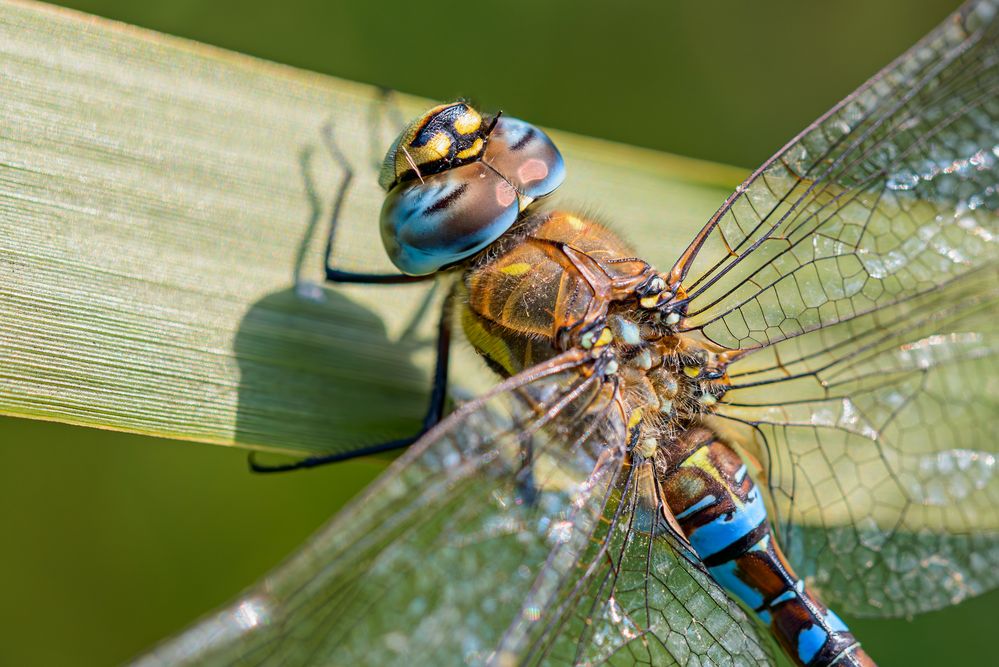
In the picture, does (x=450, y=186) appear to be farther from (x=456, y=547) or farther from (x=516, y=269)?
(x=456, y=547)

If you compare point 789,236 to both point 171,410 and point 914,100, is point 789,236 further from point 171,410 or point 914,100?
point 171,410

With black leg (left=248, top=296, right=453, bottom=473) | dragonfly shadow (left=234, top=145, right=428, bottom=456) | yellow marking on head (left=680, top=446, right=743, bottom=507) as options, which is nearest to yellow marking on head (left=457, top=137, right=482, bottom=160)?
black leg (left=248, top=296, right=453, bottom=473)

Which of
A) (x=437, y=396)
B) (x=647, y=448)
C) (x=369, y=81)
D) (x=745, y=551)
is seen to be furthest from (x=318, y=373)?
(x=369, y=81)

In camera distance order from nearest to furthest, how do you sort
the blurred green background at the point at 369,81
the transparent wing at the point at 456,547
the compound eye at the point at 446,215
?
the transparent wing at the point at 456,547, the compound eye at the point at 446,215, the blurred green background at the point at 369,81

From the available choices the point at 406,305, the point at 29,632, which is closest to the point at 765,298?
the point at 406,305

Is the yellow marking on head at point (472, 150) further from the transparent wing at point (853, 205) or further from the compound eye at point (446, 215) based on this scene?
the transparent wing at point (853, 205)

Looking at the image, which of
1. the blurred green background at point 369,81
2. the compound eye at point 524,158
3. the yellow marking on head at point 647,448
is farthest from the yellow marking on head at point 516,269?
the blurred green background at point 369,81
